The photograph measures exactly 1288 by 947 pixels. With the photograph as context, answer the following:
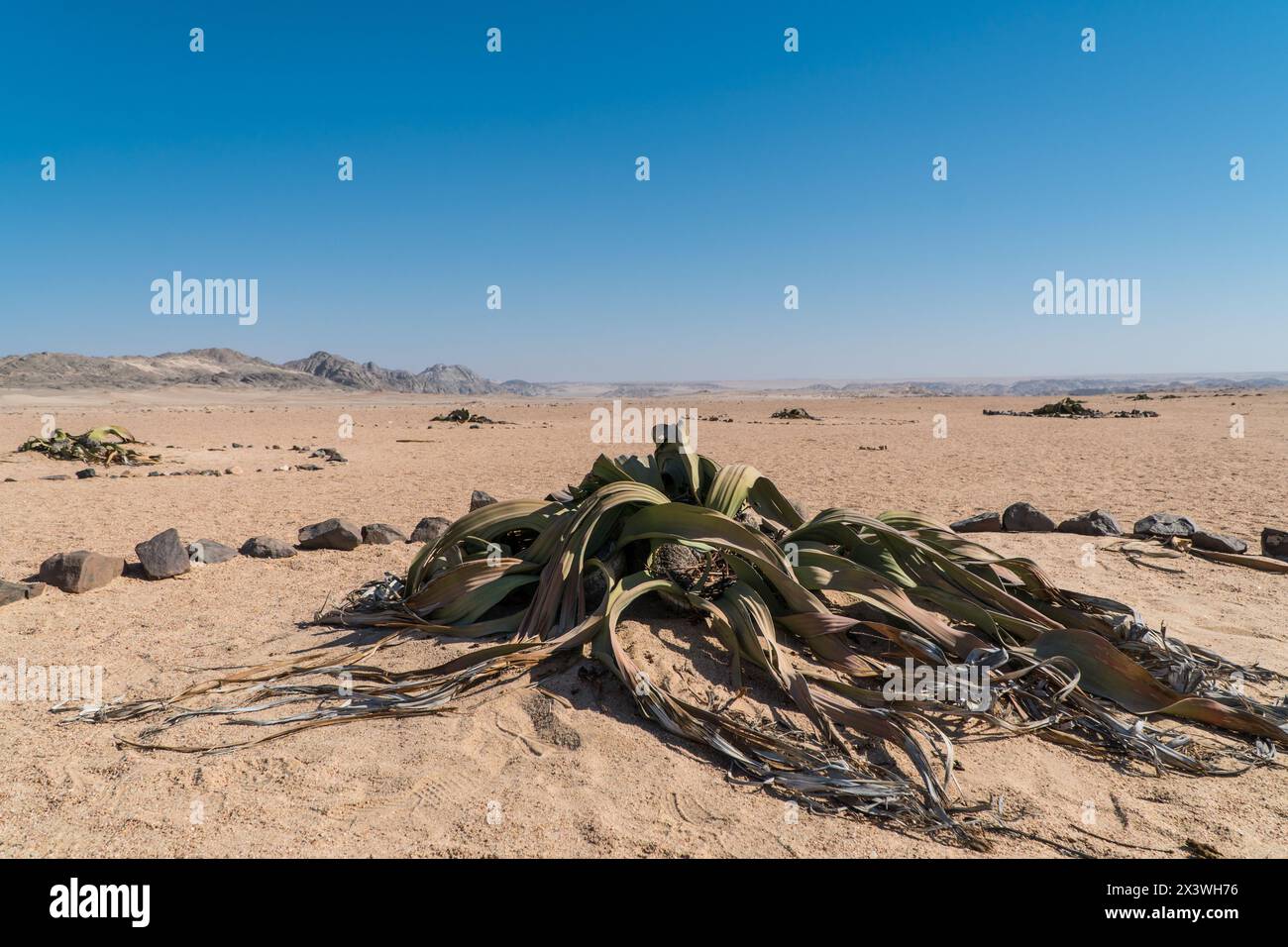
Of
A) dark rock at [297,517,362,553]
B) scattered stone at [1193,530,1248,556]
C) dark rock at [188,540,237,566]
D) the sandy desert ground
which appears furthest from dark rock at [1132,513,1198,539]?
dark rock at [188,540,237,566]

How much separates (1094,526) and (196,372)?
322 ft

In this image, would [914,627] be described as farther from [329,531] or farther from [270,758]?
[329,531]

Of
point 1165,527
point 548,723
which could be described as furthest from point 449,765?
point 1165,527

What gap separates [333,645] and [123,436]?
11153 millimetres

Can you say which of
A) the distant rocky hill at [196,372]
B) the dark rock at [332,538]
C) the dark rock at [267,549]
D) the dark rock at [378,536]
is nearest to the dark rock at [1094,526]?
the dark rock at [378,536]

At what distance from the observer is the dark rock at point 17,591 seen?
144 inches

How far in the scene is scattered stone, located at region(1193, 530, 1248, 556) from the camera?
4.71 meters

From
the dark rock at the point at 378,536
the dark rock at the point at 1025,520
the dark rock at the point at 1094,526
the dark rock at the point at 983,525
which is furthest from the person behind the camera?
the dark rock at the point at 983,525

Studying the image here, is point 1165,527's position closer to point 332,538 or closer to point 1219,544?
point 1219,544

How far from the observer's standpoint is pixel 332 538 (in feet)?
16.6

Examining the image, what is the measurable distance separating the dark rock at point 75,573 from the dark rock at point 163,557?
0.21 m

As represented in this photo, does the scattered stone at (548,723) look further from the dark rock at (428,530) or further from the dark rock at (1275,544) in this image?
the dark rock at (1275,544)

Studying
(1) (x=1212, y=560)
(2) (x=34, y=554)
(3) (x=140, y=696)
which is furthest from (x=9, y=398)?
(1) (x=1212, y=560)

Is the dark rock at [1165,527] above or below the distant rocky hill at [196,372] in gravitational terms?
below
